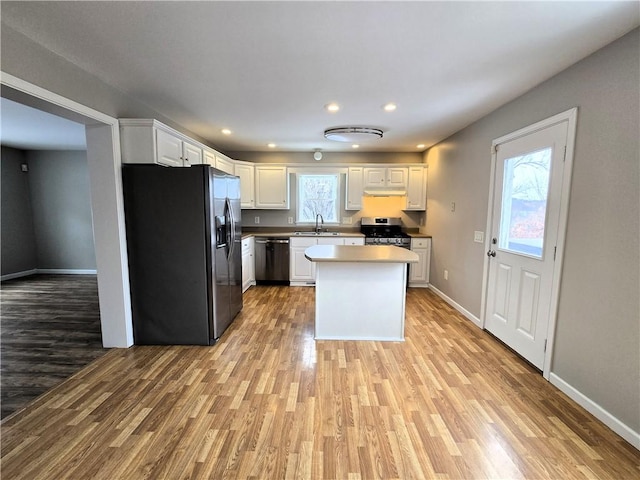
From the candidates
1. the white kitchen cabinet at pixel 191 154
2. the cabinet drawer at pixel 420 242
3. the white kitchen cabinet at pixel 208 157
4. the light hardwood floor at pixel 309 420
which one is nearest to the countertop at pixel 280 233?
the cabinet drawer at pixel 420 242

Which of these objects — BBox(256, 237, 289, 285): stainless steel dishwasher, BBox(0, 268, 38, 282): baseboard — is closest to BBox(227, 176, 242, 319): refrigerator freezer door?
BBox(256, 237, 289, 285): stainless steel dishwasher

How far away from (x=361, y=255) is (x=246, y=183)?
299 cm

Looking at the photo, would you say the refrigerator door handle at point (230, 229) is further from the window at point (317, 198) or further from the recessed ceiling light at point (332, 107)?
the window at point (317, 198)

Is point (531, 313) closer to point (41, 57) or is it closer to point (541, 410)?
point (541, 410)

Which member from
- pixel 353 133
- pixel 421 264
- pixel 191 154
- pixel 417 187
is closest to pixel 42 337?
pixel 191 154

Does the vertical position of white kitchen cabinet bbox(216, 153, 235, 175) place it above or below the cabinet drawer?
above

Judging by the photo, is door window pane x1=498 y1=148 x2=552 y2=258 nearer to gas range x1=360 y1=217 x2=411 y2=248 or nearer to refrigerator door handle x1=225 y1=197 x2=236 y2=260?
gas range x1=360 y1=217 x2=411 y2=248

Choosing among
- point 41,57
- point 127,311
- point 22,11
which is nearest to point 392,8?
point 22,11

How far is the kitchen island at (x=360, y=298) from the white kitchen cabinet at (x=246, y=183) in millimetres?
2498

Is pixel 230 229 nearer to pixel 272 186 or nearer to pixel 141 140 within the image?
pixel 141 140

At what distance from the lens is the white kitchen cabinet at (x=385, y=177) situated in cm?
500

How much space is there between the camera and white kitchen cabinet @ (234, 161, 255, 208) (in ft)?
15.9

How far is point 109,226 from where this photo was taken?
257 cm

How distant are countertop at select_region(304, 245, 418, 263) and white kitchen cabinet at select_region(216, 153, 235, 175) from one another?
83.3 inches
